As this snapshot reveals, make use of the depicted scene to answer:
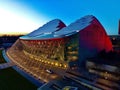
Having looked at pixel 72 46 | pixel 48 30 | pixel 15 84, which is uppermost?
pixel 48 30

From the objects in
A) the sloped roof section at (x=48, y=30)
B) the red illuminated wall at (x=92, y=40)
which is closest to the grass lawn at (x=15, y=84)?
the red illuminated wall at (x=92, y=40)

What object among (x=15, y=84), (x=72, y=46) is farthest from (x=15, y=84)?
(x=72, y=46)

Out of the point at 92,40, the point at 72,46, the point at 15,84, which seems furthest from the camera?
the point at 92,40

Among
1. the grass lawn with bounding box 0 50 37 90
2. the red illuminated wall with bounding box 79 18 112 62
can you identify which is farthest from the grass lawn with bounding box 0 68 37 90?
the red illuminated wall with bounding box 79 18 112 62

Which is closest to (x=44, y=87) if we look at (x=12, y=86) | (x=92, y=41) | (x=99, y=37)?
(x=12, y=86)

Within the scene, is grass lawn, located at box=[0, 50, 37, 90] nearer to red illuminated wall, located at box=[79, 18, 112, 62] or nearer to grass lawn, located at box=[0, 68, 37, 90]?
grass lawn, located at box=[0, 68, 37, 90]

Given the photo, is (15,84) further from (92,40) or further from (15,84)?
(92,40)

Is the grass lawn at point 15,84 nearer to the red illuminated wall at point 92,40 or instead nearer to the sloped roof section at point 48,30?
the red illuminated wall at point 92,40

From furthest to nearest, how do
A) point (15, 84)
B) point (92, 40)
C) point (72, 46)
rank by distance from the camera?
point (92, 40) < point (72, 46) < point (15, 84)

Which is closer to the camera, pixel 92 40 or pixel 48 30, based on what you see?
pixel 92 40

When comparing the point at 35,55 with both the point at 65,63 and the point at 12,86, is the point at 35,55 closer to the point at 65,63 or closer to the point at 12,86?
the point at 65,63

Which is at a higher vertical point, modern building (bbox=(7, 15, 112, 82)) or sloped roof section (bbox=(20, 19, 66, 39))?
sloped roof section (bbox=(20, 19, 66, 39))
